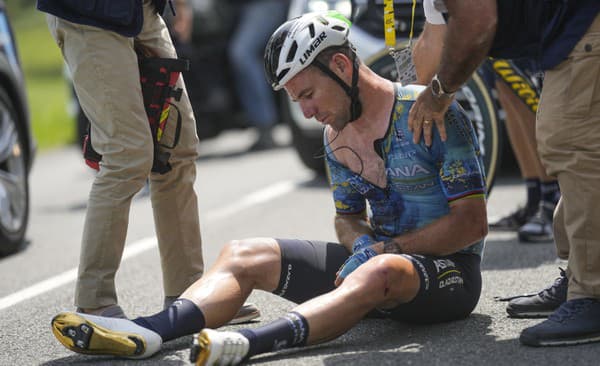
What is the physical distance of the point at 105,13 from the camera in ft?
16.5

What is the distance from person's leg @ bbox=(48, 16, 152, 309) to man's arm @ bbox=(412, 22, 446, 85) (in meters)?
1.17

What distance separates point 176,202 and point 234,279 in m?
0.76

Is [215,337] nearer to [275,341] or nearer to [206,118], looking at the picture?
[275,341]

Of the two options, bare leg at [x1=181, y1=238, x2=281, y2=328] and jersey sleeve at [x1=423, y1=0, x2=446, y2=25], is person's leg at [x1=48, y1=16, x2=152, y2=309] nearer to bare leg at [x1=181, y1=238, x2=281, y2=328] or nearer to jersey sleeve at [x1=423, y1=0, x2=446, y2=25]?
bare leg at [x1=181, y1=238, x2=281, y2=328]

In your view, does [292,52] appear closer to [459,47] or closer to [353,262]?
[459,47]

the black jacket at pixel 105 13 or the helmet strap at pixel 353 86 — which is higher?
the black jacket at pixel 105 13

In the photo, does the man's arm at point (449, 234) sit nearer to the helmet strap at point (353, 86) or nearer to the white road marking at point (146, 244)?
the helmet strap at point (353, 86)

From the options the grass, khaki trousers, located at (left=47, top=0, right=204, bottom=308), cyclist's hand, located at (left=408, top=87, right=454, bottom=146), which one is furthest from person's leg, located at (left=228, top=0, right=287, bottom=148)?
cyclist's hand, located at (left=408, top=87, right=454, bottom=146)

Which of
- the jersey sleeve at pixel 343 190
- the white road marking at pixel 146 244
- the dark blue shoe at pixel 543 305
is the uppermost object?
the jersey sleeve at pixel 343 190

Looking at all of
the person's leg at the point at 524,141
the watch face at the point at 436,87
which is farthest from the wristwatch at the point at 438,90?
the person's leg at the point at 524,141

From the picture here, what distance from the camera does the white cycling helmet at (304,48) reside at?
4.71 meters

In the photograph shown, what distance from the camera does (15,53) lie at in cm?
766

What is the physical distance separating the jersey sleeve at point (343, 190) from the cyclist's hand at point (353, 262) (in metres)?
0.38

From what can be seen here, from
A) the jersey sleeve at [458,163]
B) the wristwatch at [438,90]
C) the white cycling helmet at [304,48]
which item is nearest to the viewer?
the wristwatch at [438,90]
